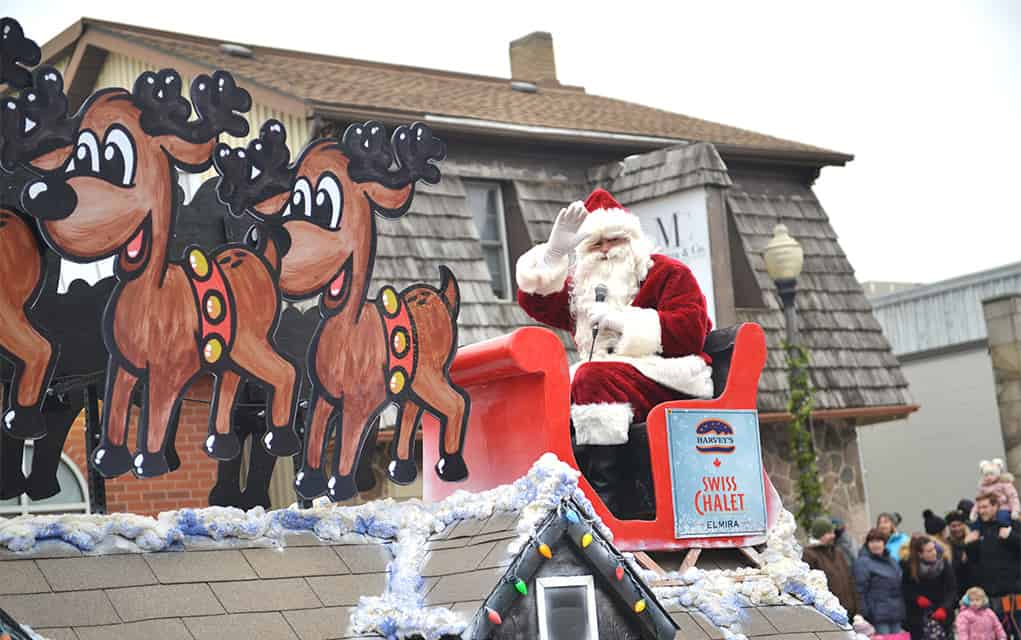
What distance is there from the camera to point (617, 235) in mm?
7223

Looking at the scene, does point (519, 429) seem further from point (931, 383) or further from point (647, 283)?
point (931, 383)

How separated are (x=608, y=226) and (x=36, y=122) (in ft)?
9.24

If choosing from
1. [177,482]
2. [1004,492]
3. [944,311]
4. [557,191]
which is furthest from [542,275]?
[944,311]

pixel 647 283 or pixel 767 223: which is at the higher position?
pixel 767 223

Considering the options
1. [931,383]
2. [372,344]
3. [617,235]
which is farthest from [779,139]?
[372,344]

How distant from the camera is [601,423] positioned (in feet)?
21.9

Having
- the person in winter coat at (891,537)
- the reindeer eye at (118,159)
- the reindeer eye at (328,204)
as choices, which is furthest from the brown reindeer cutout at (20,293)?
the person in winter coat at (891,537)

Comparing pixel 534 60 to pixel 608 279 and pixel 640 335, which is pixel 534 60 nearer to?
pixel 608 279

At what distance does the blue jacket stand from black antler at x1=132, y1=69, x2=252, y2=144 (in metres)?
6.43

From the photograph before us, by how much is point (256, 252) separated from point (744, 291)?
1086cm

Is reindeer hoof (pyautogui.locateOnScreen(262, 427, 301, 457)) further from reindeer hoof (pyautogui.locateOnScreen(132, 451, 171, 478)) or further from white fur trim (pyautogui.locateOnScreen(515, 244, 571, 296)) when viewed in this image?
white fur trim (pyautogui.locateOnScreen(515, 244, 571, 296))

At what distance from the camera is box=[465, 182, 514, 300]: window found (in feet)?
49.1

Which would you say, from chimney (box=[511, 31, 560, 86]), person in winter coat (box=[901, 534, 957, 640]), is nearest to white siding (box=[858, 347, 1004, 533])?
chimney (box=[511, 31, 560, 86])

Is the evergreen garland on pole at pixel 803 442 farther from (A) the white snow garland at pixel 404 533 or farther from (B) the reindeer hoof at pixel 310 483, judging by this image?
(B) the reindeer hoof at pixel 310 483
